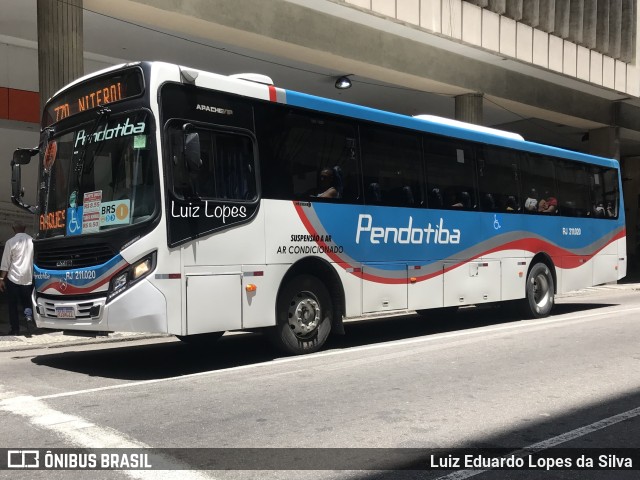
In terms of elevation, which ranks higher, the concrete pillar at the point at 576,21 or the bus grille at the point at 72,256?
the concrete pillar at the point at 576,21

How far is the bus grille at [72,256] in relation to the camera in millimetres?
7238

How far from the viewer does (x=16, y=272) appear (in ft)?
35.9

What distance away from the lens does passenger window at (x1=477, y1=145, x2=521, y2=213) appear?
463 inches

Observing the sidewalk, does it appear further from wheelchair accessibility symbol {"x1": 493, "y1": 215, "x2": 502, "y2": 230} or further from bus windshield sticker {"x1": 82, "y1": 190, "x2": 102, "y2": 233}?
wheelchair accessibility symbol {"x1": 493, "y1": 215, "x2": 502, "y2": 230}

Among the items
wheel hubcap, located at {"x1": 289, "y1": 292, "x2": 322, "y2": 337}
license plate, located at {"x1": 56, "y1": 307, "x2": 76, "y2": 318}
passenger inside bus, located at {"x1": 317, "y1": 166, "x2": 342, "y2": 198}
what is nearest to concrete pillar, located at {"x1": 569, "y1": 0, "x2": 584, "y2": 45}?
passenger inside bus, located at {"x1": 317, "y1": 166, "x2": 342, "y2": 198}

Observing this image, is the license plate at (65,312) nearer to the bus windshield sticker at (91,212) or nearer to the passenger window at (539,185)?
the bus windshield sticker at (91,212)

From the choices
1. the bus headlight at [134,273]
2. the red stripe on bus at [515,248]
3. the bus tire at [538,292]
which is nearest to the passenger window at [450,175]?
the red stripe on bus at [515,248]

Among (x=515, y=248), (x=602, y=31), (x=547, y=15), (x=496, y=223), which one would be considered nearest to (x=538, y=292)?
(x=515, y=248)

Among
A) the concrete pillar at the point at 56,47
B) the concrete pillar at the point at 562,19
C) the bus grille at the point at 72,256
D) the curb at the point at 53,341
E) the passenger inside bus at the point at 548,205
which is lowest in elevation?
the curb at the point at 53,341

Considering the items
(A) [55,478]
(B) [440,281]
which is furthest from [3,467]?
(B) [440,281]

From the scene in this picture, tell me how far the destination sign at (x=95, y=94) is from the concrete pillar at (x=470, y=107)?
1333cm

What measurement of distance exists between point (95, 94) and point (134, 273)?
7.66 ft

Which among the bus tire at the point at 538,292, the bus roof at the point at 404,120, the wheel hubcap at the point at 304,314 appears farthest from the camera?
the bus tire at the point at 538,292

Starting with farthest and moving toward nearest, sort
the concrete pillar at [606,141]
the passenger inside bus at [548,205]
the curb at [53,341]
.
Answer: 1. the concrete pillar at [606,141]
2. the passenger inside bus at [548,205]
3. the curb at [53,341]
